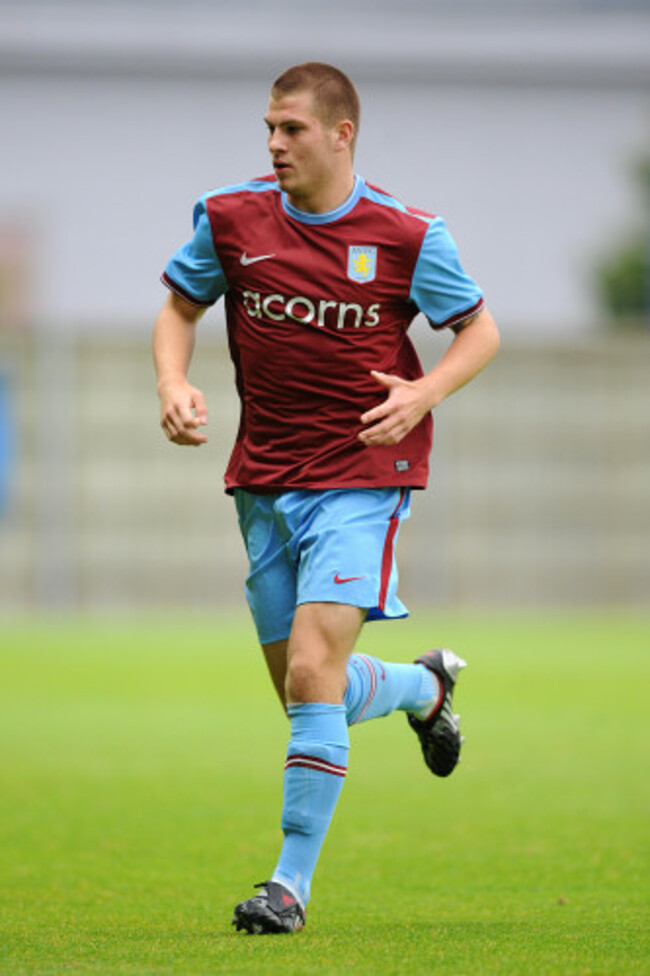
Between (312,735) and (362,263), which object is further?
(362,263)

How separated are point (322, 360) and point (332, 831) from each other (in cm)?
222

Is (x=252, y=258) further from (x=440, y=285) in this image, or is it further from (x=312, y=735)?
(x=312, y=735)

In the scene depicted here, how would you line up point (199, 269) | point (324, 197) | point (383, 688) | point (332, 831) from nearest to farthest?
1. point (324, 197)
2. point (199, 269)
3. point (383, 688)
4. point (332, 831)

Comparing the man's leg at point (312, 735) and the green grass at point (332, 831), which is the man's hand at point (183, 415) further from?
the green grass at point (332, 831)

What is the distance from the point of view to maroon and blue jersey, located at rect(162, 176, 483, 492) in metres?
5.20

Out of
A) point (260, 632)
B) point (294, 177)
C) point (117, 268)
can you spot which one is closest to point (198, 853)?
point (260, 632)

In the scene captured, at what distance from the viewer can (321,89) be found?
5164mm

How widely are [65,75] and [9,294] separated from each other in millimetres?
5518

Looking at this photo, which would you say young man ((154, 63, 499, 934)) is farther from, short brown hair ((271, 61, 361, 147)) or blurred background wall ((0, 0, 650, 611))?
blurred background wall ((0, 0, 650, 611))

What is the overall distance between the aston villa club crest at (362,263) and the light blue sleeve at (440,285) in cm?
12

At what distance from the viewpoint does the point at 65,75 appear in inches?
1101

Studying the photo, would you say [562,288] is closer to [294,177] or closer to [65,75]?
[65,75]

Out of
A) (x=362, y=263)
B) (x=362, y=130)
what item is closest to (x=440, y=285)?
(x=362, y=263)

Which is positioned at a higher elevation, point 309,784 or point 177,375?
point 177,375
